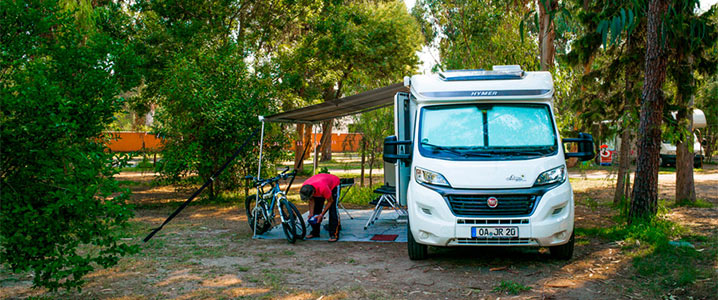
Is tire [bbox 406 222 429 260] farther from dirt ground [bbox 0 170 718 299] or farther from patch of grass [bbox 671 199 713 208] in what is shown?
patch of grass [bbox 671 199 713 208]

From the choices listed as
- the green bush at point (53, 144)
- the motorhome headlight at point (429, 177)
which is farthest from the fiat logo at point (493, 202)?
the green bush at point (53, 144)

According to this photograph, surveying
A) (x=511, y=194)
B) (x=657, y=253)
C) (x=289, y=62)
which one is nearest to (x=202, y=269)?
(x=511, y=194)

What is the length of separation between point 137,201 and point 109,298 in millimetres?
10209

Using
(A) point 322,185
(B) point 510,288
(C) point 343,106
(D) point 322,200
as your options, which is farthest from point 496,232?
(C) point 343,106

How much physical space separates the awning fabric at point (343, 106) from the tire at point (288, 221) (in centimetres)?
193

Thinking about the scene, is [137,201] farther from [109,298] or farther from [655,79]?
[655,79]

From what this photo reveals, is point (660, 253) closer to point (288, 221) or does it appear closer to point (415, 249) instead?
point (415, 249)

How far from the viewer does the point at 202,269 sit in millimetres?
6883

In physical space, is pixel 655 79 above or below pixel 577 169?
above

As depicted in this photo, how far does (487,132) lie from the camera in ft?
23.0

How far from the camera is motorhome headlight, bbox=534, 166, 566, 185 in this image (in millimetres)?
6461

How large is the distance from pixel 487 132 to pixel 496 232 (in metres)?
1.37

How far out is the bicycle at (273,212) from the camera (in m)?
8.59

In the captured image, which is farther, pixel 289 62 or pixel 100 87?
pixel 289 62
